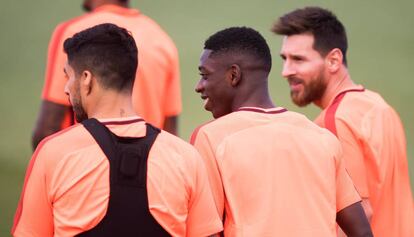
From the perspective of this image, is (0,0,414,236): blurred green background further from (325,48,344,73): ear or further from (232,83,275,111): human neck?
(232,83,275,111): human neck

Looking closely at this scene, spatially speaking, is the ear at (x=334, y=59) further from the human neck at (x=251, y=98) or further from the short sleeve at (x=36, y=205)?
the short sleeve at (x=36, y=205)

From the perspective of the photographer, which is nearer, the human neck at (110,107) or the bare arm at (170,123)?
the human neck at (110,107)

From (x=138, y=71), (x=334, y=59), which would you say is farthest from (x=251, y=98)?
(x=334, y=59)

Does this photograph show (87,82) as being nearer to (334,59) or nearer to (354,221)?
(354,221)

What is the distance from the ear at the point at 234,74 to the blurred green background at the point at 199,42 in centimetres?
573

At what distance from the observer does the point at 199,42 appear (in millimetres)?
10609

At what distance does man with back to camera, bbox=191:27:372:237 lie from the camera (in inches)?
151

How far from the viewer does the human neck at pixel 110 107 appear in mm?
3590

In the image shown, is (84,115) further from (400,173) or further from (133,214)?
(400,173)

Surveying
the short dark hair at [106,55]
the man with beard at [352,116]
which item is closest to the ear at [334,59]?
the man with beard at [352,116]

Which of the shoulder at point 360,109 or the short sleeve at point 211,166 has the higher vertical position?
the shoulder at point 360,109

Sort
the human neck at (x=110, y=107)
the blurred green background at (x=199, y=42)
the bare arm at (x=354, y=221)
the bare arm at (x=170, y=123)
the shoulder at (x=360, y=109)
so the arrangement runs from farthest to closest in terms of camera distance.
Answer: the blurred green background at (x=199, y=42) → the bare arm at (x=170, y=123) → the shoulder at (x=360, y=109) → the bare arm at (x=354, y=221) → the human neck at (x=110, y=107)

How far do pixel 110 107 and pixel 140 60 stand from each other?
4.79 feet

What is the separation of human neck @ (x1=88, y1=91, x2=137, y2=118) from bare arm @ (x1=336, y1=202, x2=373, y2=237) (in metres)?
0.93
